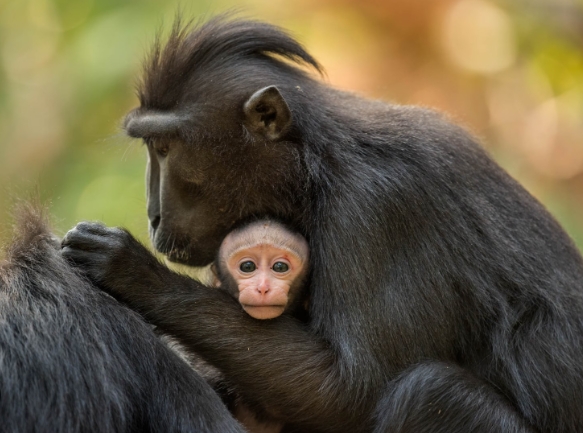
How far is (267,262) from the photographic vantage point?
18.7ft

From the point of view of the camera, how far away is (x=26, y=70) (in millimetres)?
13555

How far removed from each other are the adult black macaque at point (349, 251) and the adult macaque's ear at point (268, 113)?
0.01 m

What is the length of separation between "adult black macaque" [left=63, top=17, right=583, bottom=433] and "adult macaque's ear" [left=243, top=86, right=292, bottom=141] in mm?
10

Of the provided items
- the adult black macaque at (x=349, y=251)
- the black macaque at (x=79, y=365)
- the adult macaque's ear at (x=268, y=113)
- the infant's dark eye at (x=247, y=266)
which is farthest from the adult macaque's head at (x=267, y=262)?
the black macaque at (x=79, y=365)

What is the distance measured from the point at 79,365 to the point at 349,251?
76.8 inches

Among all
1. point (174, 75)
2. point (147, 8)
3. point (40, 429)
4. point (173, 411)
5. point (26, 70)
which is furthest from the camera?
point (26, 70)

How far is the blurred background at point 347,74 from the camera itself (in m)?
11.9

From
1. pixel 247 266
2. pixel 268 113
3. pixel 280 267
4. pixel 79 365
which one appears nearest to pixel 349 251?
pixel 280 267

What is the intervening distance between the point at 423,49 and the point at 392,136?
369 inches

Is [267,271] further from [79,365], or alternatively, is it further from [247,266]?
[79,365]

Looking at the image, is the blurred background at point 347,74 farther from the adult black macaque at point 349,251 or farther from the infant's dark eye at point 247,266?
the infant's dark eye at point 247,266

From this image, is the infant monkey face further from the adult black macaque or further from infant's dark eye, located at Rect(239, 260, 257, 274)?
the adult black macaque

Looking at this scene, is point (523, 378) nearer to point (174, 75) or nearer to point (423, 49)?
point (174, 75)

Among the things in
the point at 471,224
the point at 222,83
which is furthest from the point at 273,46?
the point at 471,224
